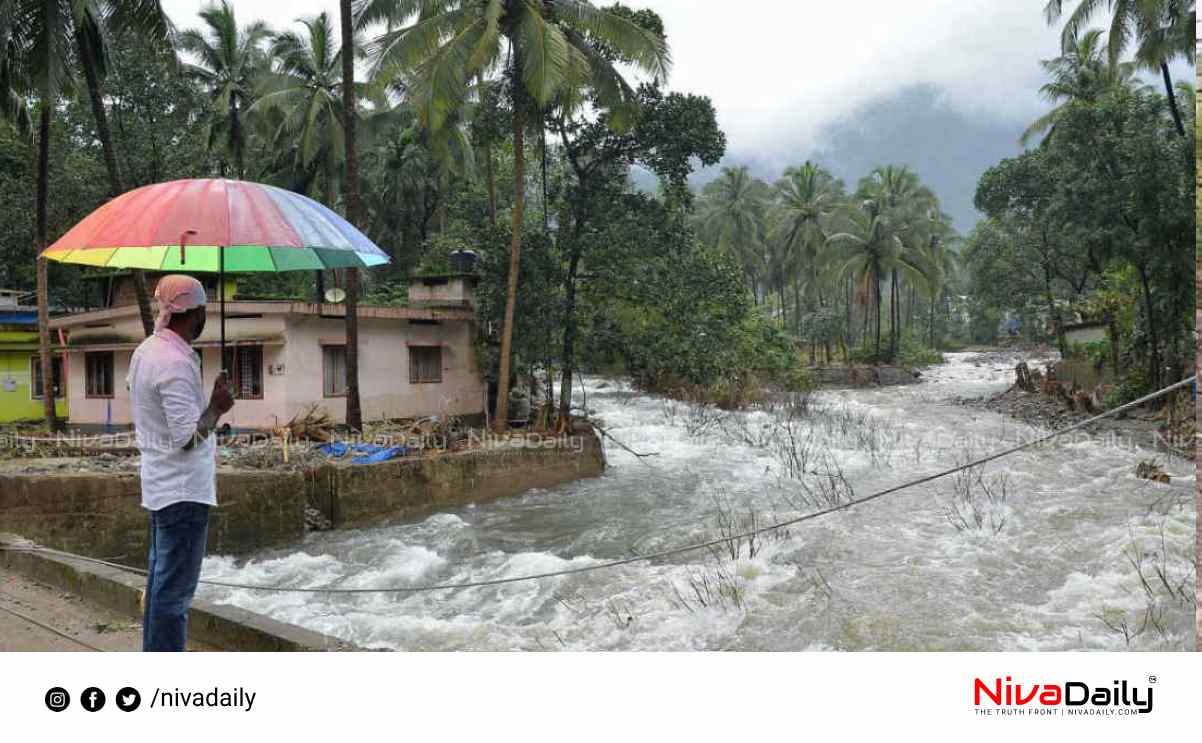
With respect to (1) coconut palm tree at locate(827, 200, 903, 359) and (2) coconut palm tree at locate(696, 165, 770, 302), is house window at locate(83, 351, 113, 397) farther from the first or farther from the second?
(2) coconut palm tree at locate(696, 165, 770, 302)

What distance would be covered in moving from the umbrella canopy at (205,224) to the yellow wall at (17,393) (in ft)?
57.2

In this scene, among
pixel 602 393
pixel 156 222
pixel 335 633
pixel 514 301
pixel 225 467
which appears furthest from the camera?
pixel 602 393

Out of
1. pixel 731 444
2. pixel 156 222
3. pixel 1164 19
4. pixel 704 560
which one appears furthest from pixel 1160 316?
pixel 156 222

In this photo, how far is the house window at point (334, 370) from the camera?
1474cm

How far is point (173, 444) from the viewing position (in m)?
3.26

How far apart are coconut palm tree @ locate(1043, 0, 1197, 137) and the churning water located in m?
8.64

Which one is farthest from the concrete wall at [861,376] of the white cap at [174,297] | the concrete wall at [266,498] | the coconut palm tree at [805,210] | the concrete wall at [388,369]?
the white cap at [174,297]

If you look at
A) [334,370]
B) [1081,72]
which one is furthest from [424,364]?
[1081,72]

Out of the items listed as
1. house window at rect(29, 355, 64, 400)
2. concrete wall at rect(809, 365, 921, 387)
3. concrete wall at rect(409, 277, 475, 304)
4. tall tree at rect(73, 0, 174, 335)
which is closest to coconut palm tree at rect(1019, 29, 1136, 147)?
concrete wall at rect(809, 365, 921, 387)

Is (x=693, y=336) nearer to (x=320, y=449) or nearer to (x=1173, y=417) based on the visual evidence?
(x=320, y=449)

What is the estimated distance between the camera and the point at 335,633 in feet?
20.9

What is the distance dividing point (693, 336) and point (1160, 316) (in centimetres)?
1008

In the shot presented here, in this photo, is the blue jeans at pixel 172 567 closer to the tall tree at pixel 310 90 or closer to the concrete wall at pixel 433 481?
the concrete wall at pixel 433 481

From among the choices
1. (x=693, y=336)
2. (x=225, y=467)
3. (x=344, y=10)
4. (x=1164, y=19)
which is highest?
(x=1164, y=19)
